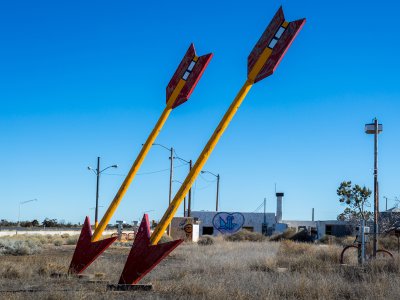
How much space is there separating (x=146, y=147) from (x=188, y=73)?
206cm

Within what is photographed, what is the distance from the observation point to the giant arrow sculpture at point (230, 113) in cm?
1192

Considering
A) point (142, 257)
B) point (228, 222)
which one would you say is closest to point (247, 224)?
point (228, 222)

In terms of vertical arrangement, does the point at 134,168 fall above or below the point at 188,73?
below

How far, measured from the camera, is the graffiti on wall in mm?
57688

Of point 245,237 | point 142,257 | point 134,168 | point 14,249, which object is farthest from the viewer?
point 245,237

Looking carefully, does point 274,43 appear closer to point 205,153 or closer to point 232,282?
point 205,153

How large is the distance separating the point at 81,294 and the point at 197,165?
143 inches

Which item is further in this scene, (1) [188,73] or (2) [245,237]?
(2) [245,237]

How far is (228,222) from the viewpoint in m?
57.9

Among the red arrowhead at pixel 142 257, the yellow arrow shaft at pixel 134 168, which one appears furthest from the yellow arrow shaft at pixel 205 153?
the yellow arrow shaft at pixel 134 168

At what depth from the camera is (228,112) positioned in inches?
493

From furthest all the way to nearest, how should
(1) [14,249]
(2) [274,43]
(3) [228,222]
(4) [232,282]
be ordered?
(3) [228,222]
(1) [14,249]
(4) [232,282]
(2) [274,43]

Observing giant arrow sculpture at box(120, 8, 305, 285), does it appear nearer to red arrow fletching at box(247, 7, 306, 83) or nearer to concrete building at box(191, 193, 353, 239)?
red arrow fletching at box(247, 7, 306, 83)

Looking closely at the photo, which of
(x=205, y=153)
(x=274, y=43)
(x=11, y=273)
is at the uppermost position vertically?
(x=274, y=43)
